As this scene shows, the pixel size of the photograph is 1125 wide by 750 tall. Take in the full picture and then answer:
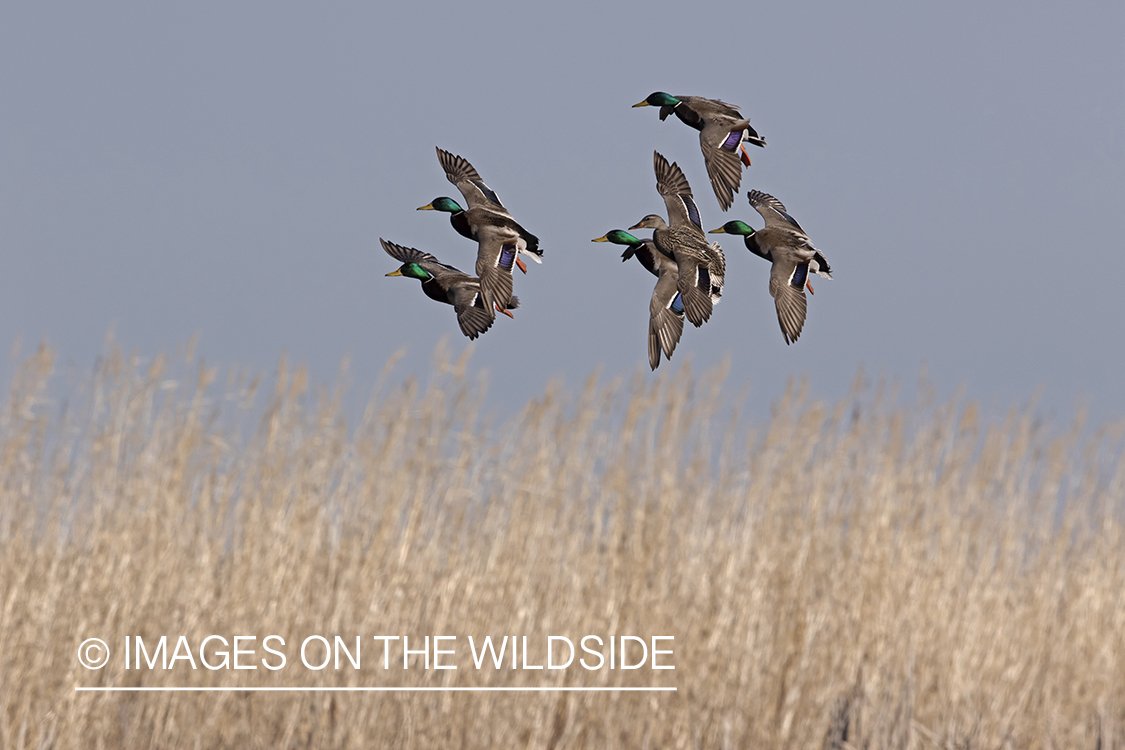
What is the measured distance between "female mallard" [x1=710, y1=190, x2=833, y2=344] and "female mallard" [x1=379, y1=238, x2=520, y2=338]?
229 millimetres

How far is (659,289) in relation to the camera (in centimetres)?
97

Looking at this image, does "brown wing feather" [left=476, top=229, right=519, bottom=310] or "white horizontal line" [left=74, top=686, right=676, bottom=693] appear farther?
"white horizontal line" [left=74, top=686, right=676, bottom=693]

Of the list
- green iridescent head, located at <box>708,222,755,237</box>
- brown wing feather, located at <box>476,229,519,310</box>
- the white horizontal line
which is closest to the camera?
brown wing feather, located at <box>476,229,519,310</box>

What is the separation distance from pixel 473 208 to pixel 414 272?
Result: 0.09m

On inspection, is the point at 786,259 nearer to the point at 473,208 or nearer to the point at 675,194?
the point at 675,194

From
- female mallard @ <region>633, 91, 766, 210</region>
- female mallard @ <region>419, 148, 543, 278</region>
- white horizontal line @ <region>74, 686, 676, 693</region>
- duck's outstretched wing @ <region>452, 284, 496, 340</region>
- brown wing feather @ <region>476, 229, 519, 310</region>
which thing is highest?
female mallard @ <region>633, 91, 766, 210</region>

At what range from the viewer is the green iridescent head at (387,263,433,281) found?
931mm

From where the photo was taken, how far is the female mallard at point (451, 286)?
33.6 inches

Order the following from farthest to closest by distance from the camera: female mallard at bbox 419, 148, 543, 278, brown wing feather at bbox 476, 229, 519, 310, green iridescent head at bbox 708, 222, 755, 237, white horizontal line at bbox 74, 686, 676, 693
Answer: white horizontal line at bbox 74, 686, 676, 693, green iridescent head at bbox 708, 222, 755, 237, female mallard at bbox 419, 148, 543, 278, brown wing feather at bbox 476, 229, 519, 310

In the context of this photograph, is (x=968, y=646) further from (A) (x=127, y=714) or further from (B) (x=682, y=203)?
(B) (x=682, y=203)

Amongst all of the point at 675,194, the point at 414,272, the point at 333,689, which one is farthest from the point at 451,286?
the point at 333,689

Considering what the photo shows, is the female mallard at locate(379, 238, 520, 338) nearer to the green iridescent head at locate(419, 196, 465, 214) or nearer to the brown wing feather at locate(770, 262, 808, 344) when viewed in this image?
the green iridescent head at locate(419, 196, 465, 214)

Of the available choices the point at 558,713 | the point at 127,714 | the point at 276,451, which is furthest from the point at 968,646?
the point at 127,714

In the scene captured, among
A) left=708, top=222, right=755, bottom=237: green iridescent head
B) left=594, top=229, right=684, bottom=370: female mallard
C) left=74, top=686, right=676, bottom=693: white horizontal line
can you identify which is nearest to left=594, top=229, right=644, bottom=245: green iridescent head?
left=594, top=229, right=684, bottom=370: female mallard
